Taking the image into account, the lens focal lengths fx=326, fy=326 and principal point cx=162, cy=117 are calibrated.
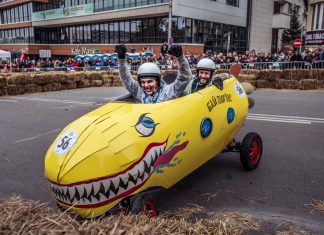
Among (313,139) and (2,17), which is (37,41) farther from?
(313,139)

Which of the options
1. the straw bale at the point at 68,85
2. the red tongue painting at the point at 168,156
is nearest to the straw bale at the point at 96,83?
the straw bale at the point at 68,85

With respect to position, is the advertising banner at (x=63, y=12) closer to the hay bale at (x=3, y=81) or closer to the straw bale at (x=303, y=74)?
the hay bale at (x=3, y=81)

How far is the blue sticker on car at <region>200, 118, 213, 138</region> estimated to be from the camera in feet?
13.4

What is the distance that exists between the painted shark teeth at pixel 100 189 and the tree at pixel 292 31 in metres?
51.2

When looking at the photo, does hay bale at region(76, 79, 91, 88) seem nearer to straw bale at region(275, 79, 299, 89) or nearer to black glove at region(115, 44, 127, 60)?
straw bale at region(275, 79, 299, 89)

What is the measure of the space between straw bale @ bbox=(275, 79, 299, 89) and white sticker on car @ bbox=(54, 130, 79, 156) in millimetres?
15699

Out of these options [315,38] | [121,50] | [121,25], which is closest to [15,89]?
[121,50]

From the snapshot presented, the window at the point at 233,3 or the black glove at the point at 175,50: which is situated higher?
the window at the point at 233,3

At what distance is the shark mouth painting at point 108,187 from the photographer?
302 centimetres

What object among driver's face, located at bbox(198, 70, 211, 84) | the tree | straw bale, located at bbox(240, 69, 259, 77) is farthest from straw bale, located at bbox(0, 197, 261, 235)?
the tree

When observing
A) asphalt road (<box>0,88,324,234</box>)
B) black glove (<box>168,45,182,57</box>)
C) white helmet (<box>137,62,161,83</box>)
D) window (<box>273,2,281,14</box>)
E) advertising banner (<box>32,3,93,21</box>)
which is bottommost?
asphalt road (<box>0,88,324,234</box>)

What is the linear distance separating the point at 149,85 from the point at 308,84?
569 inches

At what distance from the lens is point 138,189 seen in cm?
327

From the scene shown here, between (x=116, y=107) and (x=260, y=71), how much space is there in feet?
49.9
